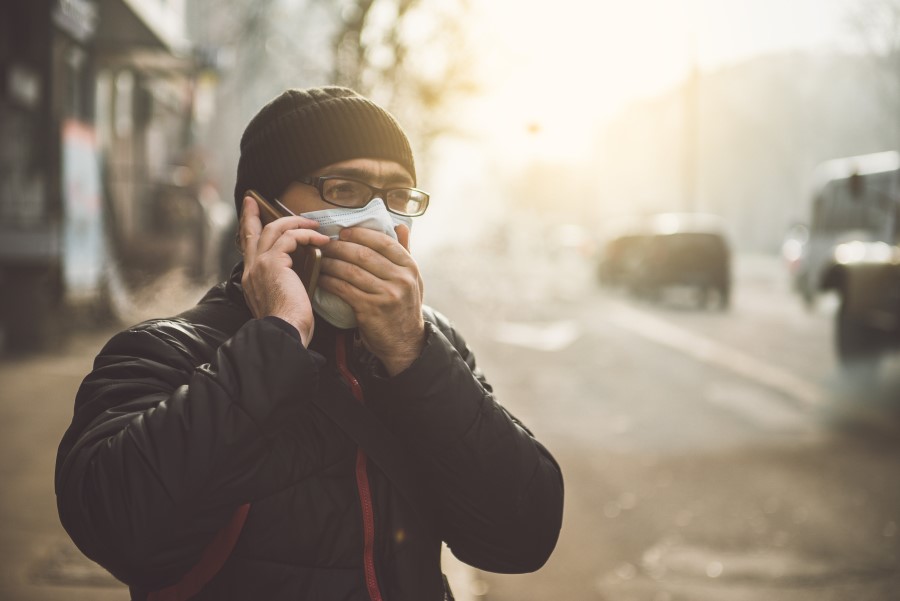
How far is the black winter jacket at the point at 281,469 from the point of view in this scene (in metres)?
1.45

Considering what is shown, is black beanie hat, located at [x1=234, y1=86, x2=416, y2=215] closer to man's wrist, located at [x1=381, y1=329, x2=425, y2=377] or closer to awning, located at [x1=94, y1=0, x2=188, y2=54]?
man's wrist, located at [x1=381, y1=329, x2=425, y2=377]

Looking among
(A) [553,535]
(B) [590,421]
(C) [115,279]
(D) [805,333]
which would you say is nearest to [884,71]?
(D) [805,333]

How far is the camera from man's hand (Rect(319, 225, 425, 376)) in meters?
1.57

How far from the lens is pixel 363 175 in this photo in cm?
186

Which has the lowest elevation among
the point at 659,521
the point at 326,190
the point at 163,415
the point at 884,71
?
the point at 659,521

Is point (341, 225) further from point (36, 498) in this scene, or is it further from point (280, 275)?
point (36, 498)

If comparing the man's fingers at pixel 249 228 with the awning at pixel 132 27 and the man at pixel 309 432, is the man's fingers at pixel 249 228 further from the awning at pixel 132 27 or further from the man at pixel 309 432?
the awning at pixel 132 27

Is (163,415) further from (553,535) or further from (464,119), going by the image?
(464,119)

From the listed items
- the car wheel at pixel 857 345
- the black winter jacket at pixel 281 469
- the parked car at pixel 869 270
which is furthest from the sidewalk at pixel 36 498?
the car wheel at pixel 857 345

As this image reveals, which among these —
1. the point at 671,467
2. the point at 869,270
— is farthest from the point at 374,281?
the point at 869,270

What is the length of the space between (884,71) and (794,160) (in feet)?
158

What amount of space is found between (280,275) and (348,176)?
14.4 inches

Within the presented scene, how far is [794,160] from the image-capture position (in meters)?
58.1

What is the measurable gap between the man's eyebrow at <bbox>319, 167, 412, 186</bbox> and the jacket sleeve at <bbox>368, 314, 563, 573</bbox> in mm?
361
